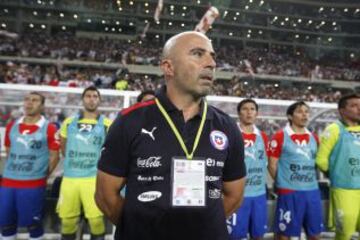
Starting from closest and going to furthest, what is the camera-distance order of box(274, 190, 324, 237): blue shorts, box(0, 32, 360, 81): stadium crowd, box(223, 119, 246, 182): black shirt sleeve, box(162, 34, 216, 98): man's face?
box(162, 34, 216, 98): man's face → box(223, 119, 246, 182): black shirt sleeve → box(274, 190, 324, 237): blue shorts → box(0, 32, 360, 81): stadium crowd

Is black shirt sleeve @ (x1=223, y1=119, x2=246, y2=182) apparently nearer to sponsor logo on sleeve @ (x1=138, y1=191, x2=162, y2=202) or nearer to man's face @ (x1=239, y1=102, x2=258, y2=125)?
sponsor logo on sleeve @ (x1=138, y1=191, x2=162, y2=202)

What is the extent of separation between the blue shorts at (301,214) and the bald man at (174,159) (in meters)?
2.22

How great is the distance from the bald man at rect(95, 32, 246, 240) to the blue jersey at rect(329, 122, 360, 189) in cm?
225

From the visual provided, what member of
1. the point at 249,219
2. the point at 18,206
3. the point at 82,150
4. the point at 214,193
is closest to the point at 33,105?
the point at 82,150

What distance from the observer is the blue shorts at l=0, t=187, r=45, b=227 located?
11.8ft

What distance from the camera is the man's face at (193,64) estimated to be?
1608mm

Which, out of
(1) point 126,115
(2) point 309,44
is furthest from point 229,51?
(1) point 126,115

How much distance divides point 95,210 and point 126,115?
2287mm

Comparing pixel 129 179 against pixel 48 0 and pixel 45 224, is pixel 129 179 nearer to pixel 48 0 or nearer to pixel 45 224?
pixel 45 224

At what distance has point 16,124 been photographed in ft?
12.6

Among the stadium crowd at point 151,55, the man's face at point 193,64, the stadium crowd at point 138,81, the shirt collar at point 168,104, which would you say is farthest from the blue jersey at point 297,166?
the stadium crowd at point 151,55

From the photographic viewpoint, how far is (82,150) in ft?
12.3

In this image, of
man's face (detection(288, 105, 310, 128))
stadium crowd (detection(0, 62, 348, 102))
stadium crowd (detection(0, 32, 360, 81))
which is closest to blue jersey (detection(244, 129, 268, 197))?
man's face (detection(288, 105, 310, 128))

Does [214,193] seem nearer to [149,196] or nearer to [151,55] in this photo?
[149,196]
